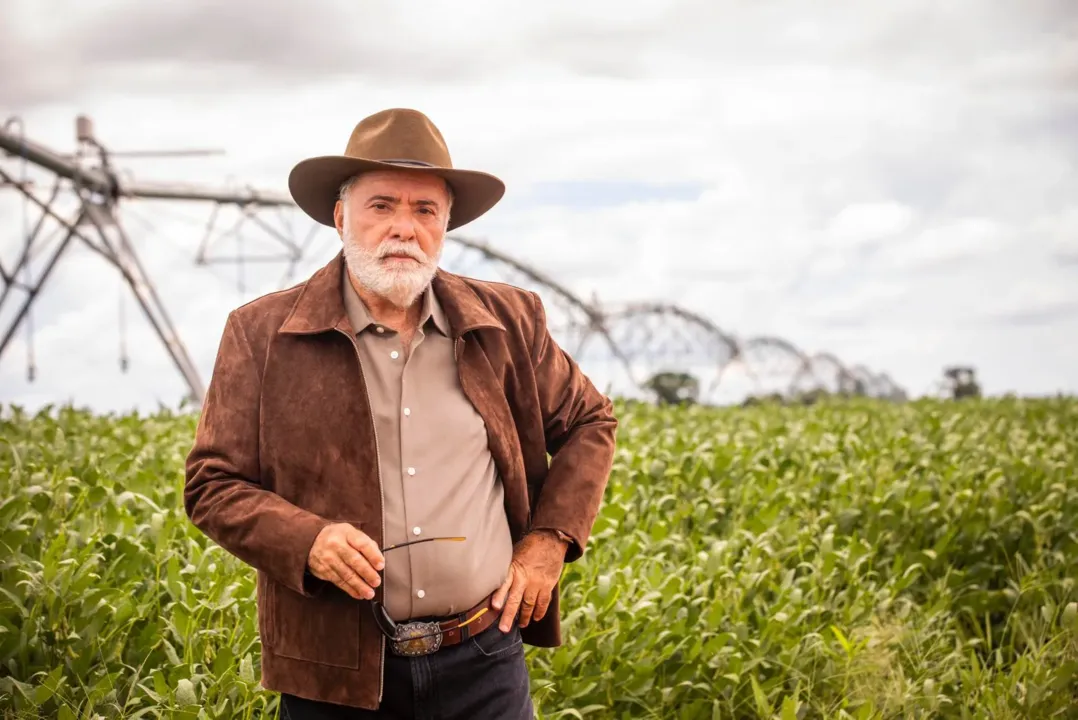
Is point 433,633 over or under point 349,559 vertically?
under

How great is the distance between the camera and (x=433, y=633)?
3182mm

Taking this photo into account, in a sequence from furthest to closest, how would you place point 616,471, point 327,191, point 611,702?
point 616,471 → point 611,702 → point 327,191

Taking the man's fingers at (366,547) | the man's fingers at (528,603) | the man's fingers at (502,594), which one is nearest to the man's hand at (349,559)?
the man's fingers at (366,547)

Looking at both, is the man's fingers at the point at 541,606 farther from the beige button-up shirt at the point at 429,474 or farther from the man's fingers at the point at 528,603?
the beige button-up shirt at the point at 429,474

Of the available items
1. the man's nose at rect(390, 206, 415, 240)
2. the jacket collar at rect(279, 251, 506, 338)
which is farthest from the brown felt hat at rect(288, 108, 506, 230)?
the jacket collar at rect(279, 251, 506, 338)

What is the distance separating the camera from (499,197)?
11.7ft

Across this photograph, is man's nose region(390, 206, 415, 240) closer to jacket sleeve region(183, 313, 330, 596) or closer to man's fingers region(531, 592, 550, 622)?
jacket sleeve region(183, 313, 330, 596)

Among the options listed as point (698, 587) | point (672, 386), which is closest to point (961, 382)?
point (672, 386)

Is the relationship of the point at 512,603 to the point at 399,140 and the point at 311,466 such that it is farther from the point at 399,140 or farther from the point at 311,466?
the point at 399,140

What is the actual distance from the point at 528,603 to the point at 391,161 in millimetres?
1361

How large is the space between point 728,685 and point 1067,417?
12.0m

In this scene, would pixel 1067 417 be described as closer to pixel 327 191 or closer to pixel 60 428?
pixel 60 428

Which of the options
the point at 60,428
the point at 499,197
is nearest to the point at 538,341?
the point at 499,197

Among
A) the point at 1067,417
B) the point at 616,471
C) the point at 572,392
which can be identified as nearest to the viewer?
the point at 572,392
